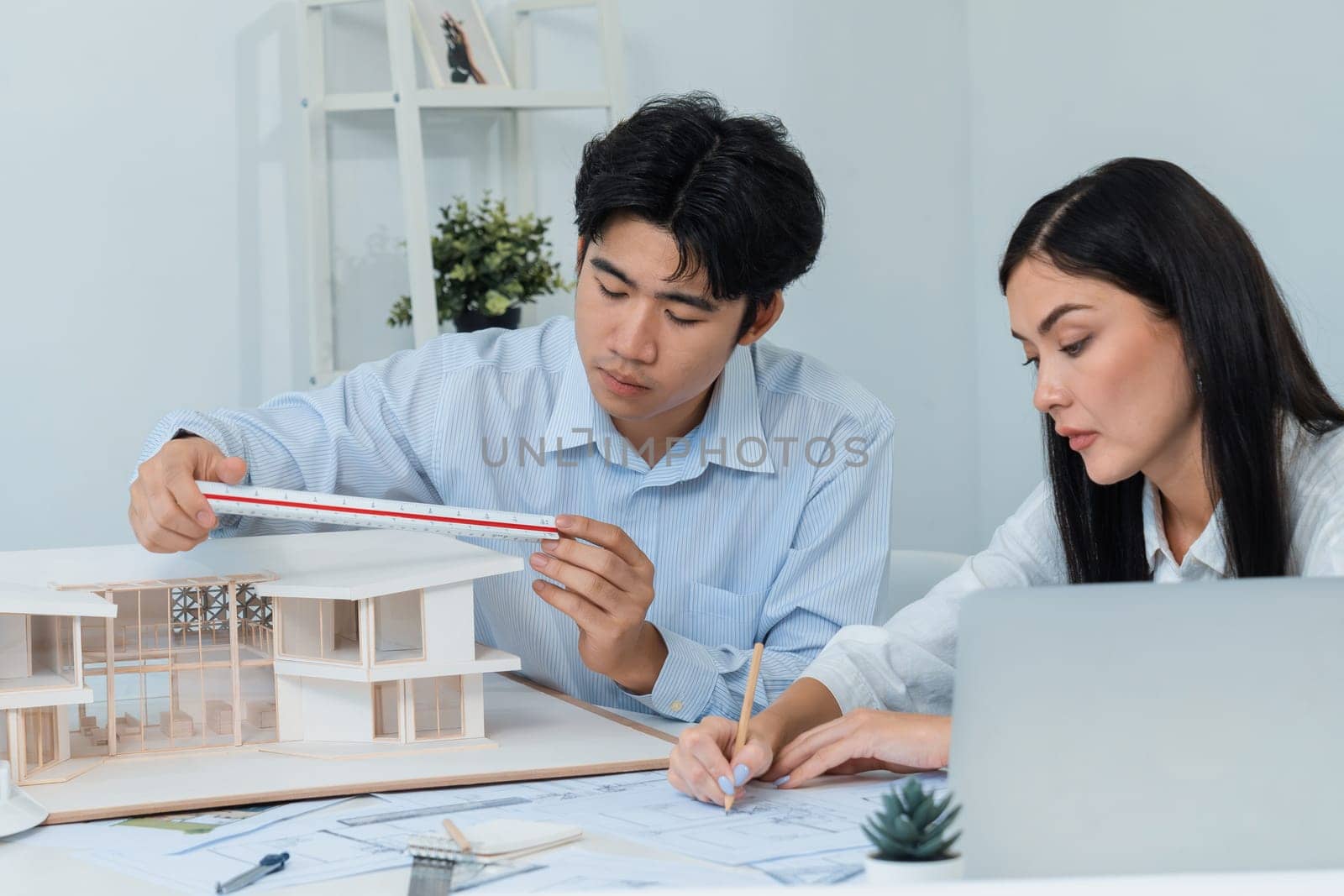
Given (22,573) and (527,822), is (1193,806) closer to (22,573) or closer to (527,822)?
(527,822)

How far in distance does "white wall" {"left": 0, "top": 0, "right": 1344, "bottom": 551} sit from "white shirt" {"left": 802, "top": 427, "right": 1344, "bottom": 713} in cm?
105

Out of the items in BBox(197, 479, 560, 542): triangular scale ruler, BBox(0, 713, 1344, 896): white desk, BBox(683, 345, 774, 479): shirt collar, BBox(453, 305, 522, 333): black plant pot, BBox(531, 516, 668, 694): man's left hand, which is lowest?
BBox(0, 713, 1344, 896): white desk

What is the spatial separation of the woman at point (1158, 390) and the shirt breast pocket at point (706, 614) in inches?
15.2

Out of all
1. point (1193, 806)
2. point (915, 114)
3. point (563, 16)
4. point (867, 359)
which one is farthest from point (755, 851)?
point (915, 114)

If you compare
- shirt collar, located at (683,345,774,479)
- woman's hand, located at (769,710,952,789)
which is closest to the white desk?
woman's hand, located at (769,710,952,789)

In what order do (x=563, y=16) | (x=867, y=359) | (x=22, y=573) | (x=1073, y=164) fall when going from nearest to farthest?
(x=22, y=573) < (x=563, y=16) < (x=1073, y=164) < (x=867, y=359)

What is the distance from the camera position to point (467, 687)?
1328 mm

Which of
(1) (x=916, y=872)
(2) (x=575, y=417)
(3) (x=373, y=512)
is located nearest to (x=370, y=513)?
(3) (x=373, y=512)

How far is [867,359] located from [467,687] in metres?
2.09

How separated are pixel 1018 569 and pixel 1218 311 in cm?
41

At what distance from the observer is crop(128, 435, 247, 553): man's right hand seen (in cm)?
132

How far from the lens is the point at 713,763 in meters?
1.11

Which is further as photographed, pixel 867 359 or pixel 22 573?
pixel 867 359

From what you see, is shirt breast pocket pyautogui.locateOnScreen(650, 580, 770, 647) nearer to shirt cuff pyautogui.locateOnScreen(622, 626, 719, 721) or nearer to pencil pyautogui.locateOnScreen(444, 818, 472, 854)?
shirt cuff pyautogui.locateOnScreen(622, 626, 719, 721)
